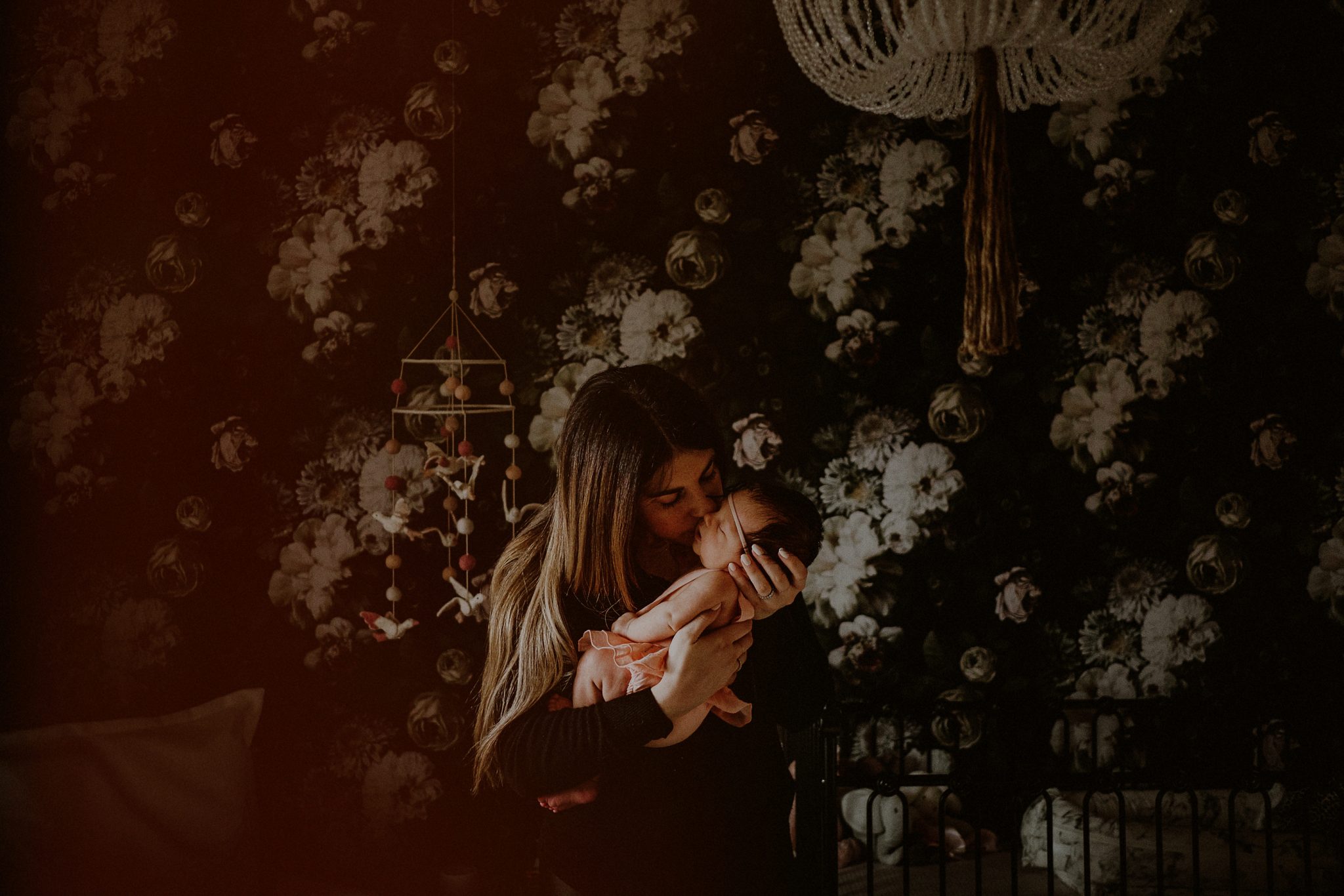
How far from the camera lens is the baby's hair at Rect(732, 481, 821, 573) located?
0.96 metres

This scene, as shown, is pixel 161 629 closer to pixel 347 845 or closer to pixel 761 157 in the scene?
pixel 347 845

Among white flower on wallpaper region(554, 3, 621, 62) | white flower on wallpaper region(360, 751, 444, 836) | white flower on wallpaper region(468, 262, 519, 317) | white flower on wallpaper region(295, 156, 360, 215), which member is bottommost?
white flower on wallpaper region(360, 751, 444, 836)

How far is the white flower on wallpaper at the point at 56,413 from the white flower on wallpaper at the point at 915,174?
191cm

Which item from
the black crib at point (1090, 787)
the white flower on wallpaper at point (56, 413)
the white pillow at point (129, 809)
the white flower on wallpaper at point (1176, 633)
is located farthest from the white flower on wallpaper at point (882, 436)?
the white flower on wallpaper at point (56, 413)

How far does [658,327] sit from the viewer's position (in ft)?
6.88

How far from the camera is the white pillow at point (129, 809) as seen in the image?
4.89ft

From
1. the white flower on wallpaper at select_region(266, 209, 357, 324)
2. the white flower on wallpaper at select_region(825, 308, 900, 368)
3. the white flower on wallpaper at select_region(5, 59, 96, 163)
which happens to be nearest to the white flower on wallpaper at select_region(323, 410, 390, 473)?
the white flower on wallpaper at select_region(266, 209, 357, 324)

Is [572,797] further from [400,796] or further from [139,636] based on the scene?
[139,636]

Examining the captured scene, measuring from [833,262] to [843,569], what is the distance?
2.26 ft

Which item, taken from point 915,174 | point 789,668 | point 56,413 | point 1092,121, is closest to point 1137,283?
point 1092,121

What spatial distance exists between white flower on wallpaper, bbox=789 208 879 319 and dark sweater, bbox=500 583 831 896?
1.19 m

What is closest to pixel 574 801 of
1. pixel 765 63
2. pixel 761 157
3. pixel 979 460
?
pixel 979 460

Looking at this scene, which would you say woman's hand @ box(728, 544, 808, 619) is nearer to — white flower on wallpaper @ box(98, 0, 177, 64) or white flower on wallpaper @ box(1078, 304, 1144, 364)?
white flower on wallpaper @ box(1078, 304, 1144, 364)

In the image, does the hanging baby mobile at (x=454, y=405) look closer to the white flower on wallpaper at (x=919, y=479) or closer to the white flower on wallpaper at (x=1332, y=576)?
the white flower on wallpaper at (x=919, y=479)
